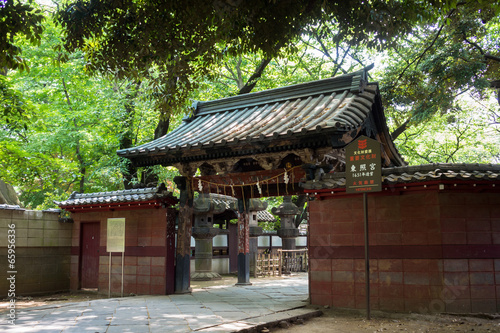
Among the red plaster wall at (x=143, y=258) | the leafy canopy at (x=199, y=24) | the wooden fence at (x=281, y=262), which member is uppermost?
the leafy canopy at (x=199, y=24)

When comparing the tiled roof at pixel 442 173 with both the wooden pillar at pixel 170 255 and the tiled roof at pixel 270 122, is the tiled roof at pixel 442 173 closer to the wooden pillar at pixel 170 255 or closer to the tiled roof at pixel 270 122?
the tiled roof at pixel 270 122

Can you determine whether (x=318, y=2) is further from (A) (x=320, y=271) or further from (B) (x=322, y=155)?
(A) (x=320, y=271)

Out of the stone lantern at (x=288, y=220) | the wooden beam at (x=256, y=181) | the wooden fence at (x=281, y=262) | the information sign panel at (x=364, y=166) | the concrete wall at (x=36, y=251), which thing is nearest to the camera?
the information sign panel at (x=364, y=166)

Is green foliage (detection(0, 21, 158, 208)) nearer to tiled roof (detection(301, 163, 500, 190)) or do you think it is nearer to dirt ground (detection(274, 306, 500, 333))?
dirt ground (detection(274, 306, 500, 333))

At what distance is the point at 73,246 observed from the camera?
13.4 metres

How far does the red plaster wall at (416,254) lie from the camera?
7.85 metres

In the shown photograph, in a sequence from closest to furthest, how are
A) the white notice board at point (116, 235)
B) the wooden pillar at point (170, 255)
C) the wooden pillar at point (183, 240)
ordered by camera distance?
the wooden pillar at point (170, 255), the wooden pillar at point (183, 240), the white notice board at point (116, 235)

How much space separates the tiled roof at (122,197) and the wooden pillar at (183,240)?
17.1 inches

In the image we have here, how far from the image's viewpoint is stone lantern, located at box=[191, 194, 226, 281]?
16.2 metres

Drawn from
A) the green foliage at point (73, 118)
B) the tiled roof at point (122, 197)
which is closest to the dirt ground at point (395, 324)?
the tiled roof at point (122, 197)

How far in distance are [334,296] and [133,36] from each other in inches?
269

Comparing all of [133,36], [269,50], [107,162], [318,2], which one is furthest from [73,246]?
[318,2]

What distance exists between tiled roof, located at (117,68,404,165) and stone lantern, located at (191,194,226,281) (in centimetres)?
424

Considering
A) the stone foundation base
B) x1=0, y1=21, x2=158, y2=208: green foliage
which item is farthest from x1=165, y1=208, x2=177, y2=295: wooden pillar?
x1=0, y1=21, x2=158, y2=208: green foliage
